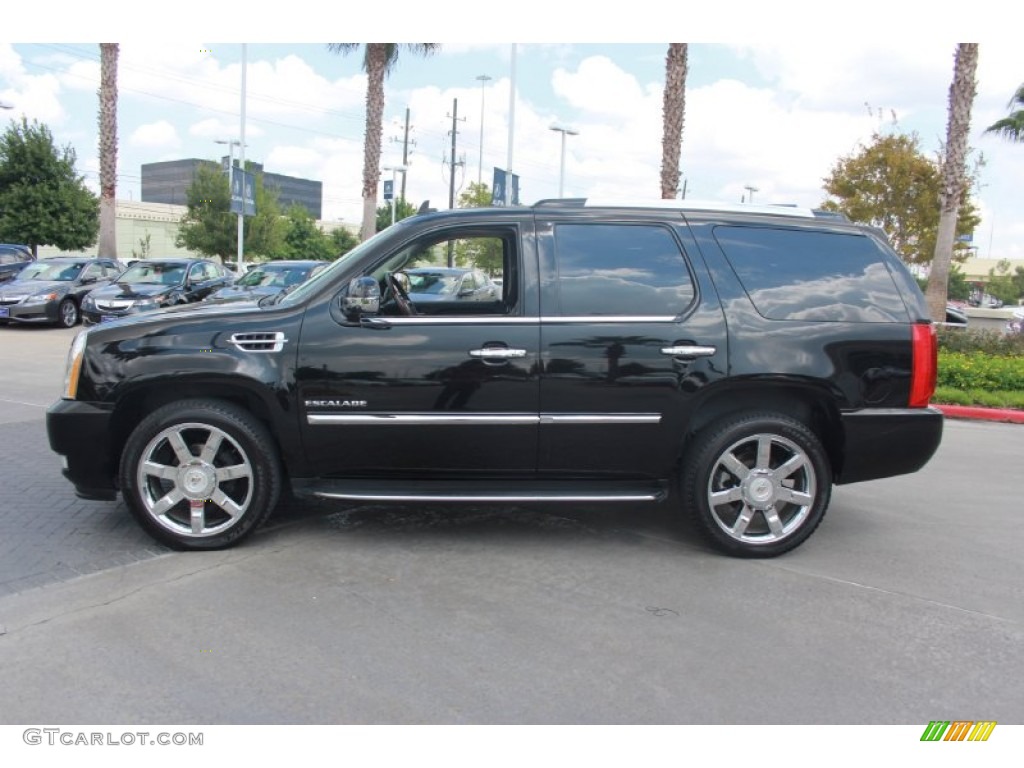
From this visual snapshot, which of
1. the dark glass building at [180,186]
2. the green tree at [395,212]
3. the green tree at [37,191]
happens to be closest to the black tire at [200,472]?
the green tree at [37,191]

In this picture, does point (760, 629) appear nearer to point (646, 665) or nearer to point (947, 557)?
point (646, 665)

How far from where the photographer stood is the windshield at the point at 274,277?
1700cm

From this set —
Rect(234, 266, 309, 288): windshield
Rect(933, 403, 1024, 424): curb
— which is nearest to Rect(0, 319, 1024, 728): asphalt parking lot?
Rect(933, 403, 1024, 424): curb

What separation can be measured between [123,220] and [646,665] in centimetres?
6428

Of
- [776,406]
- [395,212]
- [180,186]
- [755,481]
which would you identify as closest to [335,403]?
[755,481]

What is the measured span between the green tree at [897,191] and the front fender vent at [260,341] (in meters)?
23.4

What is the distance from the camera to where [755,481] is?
4625mm

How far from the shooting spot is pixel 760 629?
3.78m

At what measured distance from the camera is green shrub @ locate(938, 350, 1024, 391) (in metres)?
10.8

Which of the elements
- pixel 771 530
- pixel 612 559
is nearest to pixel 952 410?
pixel 771 530

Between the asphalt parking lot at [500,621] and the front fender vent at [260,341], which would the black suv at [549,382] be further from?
the asphalt parking lot at [500,621]

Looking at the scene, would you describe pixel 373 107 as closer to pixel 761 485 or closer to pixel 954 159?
pixel 954 159

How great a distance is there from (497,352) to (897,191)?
76.6 feet

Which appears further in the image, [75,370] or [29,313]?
[29,313]
